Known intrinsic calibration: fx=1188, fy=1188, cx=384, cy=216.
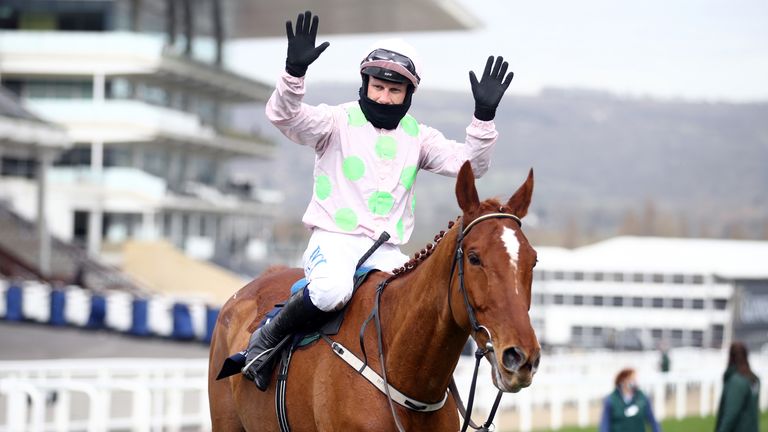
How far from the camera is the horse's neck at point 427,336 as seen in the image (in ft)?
15.3

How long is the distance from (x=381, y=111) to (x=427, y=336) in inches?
46.0

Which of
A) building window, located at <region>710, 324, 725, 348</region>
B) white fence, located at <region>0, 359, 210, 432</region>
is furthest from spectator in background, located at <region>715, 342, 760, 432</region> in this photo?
building window, located at <region>710, 324, 725, 348</region>

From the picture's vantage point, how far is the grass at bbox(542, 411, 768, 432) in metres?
15.4

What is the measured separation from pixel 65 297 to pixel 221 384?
22307mm

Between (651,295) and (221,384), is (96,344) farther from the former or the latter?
(651,295)

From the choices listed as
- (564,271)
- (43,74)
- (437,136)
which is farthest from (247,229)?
(437,136)

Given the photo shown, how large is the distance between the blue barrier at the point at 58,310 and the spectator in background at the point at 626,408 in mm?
20166

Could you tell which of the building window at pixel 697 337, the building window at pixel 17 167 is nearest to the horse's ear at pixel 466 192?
the building window at pixel 697 337

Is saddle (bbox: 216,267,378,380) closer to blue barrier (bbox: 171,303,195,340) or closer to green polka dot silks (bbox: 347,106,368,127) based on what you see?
green polka dot silks (bbox: 347,106,368,127)

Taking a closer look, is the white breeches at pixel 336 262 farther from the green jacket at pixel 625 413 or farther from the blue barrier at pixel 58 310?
the blue barrier at pixel 58 310

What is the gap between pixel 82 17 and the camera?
47875mm

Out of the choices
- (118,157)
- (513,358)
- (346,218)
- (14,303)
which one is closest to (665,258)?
(118,157)

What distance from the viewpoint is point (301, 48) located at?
5.04 m

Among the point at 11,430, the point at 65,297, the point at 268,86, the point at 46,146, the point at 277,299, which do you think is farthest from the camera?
the point at 268,86
